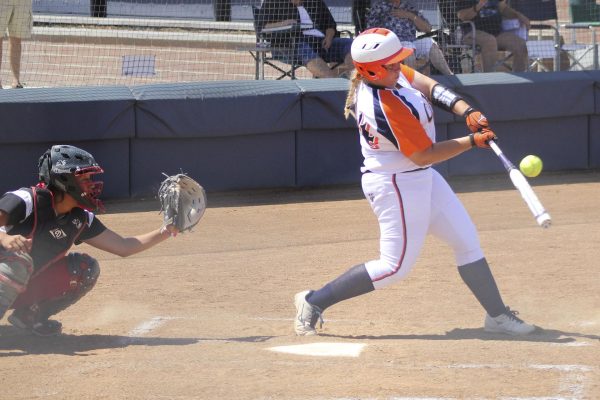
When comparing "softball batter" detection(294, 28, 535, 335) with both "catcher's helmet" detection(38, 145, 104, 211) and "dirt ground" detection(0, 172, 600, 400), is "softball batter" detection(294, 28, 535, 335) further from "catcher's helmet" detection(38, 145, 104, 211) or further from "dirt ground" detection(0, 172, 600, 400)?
"catcher's helmet" detection(38, 145, 104, 211)

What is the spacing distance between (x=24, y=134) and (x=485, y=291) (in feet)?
17.7

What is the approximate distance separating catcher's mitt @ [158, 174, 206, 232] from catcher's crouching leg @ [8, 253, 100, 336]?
0.54 m

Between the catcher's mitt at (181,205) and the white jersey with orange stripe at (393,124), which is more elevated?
the white jersey with orange stripe at (393,124)

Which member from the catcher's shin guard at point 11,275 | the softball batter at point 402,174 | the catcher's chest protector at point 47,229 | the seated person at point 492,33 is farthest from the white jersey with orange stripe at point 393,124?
the seated person at point 492,33

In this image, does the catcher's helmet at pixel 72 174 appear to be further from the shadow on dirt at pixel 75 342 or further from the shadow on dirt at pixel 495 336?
the shadow on dirt at pixel 495 336

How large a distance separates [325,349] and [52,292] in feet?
4.79

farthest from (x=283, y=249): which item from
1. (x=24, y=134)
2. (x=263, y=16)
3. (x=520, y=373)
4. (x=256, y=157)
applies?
(x=263, y=16)

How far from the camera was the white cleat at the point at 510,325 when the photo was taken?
195 inches

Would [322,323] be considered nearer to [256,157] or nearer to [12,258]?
[12,258]

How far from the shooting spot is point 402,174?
473 centimetres

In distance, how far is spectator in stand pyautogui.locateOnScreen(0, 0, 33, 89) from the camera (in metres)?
10.7

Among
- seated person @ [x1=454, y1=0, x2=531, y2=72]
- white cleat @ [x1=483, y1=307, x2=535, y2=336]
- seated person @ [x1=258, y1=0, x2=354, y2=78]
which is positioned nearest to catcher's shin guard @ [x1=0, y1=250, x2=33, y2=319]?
white cleat @ [x1=483, y1=307, x2=535, y2=336]

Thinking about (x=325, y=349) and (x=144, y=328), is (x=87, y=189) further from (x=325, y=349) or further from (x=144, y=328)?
(x=325, y=349)

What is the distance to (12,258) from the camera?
4.63m
